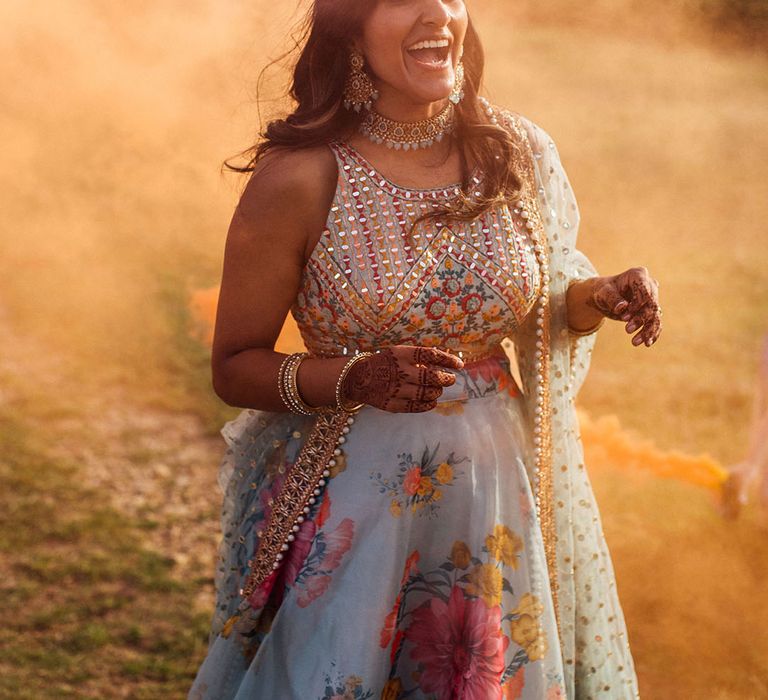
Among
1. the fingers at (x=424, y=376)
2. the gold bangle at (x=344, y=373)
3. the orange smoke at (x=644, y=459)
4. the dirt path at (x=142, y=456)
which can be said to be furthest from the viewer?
the orange smoke at (x=644, y=459)

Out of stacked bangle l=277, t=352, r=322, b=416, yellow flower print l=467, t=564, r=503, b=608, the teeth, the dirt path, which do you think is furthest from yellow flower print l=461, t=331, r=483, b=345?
the dirt path

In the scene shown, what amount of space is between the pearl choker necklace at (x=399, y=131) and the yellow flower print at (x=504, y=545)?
686mm

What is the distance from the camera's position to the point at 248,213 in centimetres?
177

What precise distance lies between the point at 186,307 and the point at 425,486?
417cm

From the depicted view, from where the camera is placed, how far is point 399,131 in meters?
1.85

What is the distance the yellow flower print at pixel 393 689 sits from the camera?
185 cm

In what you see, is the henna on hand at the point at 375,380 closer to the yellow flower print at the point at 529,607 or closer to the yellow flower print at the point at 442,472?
the yellow flower print at the point at 442,472

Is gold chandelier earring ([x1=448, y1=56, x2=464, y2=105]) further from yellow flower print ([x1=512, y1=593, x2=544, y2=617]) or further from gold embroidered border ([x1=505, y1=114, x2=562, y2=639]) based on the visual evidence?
yellow flower print ([x1=512, y1=593, x2=544, y2=617])

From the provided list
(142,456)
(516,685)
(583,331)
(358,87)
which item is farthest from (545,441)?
(142,456)

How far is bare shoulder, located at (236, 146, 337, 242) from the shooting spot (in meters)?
1.76

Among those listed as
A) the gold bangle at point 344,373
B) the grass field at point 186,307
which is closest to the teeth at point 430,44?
the grass field at point 186,307

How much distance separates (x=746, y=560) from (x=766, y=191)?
4261 millimetres

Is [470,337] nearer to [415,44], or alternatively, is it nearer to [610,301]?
[610,301]

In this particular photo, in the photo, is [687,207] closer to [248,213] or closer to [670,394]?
[670,394]
